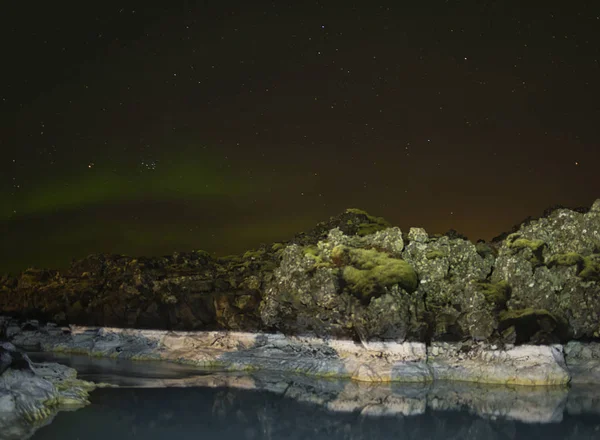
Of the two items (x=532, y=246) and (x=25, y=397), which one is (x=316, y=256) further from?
(x=25, y=397)

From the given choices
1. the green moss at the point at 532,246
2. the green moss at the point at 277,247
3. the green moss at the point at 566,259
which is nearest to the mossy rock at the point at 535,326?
the green moss at the point at 566,259

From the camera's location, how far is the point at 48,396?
32.7 metres

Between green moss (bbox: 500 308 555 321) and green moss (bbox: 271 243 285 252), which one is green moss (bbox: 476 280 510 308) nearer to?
green moss (bbox: 500 308 555 321)

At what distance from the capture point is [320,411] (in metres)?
35.5

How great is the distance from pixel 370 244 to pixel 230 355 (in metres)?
15.9

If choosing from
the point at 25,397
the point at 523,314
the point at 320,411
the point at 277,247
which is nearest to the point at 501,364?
the point at 523,314

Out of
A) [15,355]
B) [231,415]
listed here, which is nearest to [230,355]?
[231,415]

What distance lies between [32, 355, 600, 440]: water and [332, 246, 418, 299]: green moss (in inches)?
336

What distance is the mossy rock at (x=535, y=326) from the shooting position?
46.3m

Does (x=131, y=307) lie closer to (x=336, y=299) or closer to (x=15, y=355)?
(x=336, y=299)

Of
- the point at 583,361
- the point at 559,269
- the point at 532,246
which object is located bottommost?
the point at 583,361

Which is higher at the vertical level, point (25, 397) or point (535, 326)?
point (535, 326)

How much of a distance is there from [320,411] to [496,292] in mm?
21559

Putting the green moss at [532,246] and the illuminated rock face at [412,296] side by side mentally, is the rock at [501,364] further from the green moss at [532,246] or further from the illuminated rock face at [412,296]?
the green moss at [532,246]
